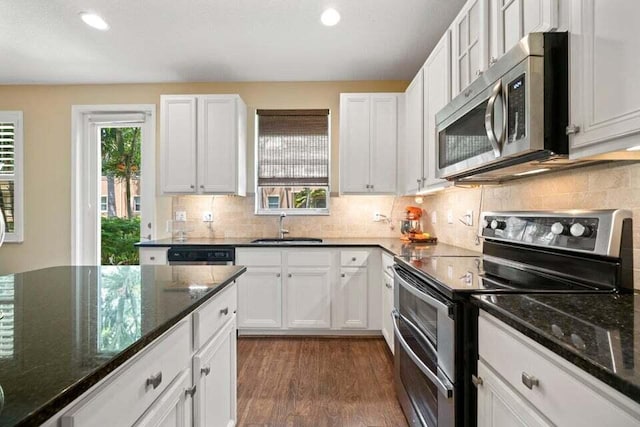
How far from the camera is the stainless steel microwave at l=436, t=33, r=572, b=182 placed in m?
1.16

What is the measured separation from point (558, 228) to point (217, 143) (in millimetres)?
2898

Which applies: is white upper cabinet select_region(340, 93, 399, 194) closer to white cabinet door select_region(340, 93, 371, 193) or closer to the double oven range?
white cabinet door select_region(340, 93, 371, 193)

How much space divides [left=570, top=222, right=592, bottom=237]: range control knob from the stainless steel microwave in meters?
0.24

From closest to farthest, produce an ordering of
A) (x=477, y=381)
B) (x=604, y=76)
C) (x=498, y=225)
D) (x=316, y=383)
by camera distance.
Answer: (x=604, y=76), (x=477, y=381), (x=498, y=225), (x=316, y=383)

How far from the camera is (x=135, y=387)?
31.4 inches

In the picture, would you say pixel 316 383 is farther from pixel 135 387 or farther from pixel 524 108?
pixel 524 108

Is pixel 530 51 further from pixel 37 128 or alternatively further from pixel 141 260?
pixel 37 128

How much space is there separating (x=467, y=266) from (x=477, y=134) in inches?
25.8

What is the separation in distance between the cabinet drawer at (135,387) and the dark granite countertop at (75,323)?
51 mm

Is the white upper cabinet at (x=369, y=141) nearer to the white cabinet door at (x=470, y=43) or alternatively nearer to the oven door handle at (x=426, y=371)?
the white cabinet door at (x=470, y=43)

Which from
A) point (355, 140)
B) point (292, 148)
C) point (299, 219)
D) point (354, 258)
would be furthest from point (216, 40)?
point (354, 258)

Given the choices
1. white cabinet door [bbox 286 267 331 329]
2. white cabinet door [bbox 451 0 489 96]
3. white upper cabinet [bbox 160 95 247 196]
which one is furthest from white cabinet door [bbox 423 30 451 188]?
white upper cabinet [bbox 160 95 247 196]

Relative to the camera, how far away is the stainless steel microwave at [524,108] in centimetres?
116

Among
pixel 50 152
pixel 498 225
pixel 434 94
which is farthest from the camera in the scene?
pixel 50 152
